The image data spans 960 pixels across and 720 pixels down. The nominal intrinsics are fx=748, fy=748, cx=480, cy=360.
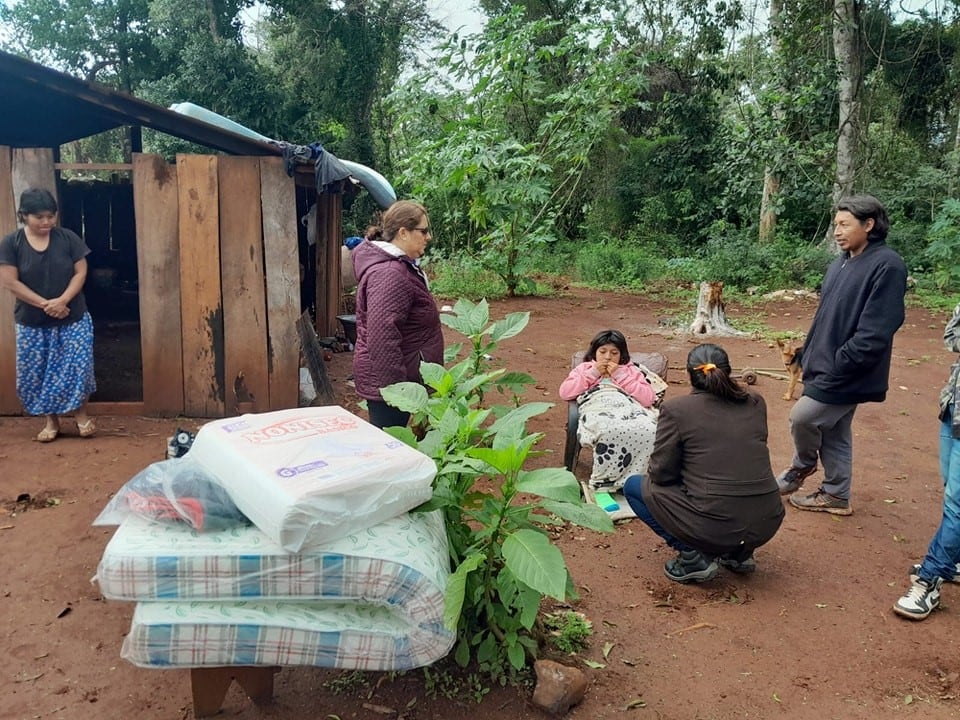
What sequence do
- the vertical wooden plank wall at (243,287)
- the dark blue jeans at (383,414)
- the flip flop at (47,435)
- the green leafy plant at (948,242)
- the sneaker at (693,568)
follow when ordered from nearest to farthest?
1. the sneaker at (693,568)
2. the dark blue jeans at (383,414)
3. the flip flop at (47,435)
4. the vertical wooden plank wall at (243,287)
5. the green leafy plant at (948,242)

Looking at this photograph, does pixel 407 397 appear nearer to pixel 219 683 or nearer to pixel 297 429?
pixel 297 429

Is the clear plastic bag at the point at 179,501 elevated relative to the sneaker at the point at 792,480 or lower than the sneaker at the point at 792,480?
elevated

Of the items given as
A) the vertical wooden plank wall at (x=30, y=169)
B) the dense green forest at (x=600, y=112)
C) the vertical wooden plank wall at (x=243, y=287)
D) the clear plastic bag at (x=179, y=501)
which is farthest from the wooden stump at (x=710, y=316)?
the clear plastic bag at (x=179, y=501)

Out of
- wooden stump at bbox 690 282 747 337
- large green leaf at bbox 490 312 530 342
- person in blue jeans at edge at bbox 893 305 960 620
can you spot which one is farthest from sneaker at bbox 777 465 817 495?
wooden stump at bbox 690 282 747 337

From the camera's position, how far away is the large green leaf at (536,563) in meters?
2.09

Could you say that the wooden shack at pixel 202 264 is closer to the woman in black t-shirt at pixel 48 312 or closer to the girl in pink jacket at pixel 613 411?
the woman in black t-shirt at pixel 48 312

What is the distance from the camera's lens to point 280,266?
18.9 ft

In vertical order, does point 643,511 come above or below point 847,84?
below

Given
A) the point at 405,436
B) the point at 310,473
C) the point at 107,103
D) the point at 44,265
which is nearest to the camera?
the point at 310,473

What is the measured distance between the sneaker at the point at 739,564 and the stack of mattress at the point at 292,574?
191 cm

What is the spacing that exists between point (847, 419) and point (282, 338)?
4.00 metres

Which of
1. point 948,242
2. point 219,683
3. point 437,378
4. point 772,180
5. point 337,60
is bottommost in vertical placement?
point 219,683

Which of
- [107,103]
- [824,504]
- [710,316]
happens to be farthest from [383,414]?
[710,316]

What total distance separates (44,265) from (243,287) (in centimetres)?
134
